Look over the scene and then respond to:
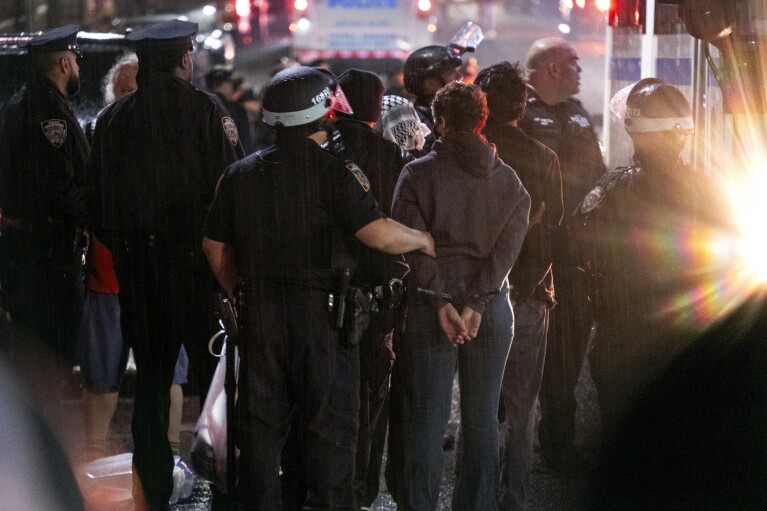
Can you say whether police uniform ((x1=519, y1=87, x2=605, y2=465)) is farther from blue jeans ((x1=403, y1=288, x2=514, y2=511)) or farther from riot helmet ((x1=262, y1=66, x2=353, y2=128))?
riot helmet ((x1=262, y1=66, x2=353, y2=128))

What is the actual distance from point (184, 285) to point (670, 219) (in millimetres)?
2117

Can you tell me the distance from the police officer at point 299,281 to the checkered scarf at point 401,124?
120cm

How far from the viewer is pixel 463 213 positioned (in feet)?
16.1

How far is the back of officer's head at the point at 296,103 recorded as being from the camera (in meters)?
4.50

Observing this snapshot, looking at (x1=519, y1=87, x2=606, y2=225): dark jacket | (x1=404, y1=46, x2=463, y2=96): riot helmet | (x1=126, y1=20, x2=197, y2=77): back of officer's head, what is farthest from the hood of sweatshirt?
(x1=519, y1=87, x2=606, y2=225): dark jacket

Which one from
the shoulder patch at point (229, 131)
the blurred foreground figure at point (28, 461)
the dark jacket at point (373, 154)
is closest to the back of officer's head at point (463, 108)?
the dark jacket at point (373, 154)

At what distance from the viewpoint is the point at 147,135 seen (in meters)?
5.25

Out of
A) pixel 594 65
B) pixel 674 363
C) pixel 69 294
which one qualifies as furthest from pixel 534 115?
pixel 594 65

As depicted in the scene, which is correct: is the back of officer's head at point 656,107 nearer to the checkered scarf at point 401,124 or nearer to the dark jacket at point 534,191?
the dark jacket at point 534,191

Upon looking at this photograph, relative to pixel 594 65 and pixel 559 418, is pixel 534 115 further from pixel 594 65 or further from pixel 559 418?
pixel 594 65

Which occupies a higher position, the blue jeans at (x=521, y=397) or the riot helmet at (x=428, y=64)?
the riot helmet at (x=428, y=64)

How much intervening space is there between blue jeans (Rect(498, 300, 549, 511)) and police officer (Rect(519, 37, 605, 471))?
0.64 m

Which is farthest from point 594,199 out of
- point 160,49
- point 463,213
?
point 160,49

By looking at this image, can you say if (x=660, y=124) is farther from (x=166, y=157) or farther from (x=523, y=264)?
(x=166, y=157)
